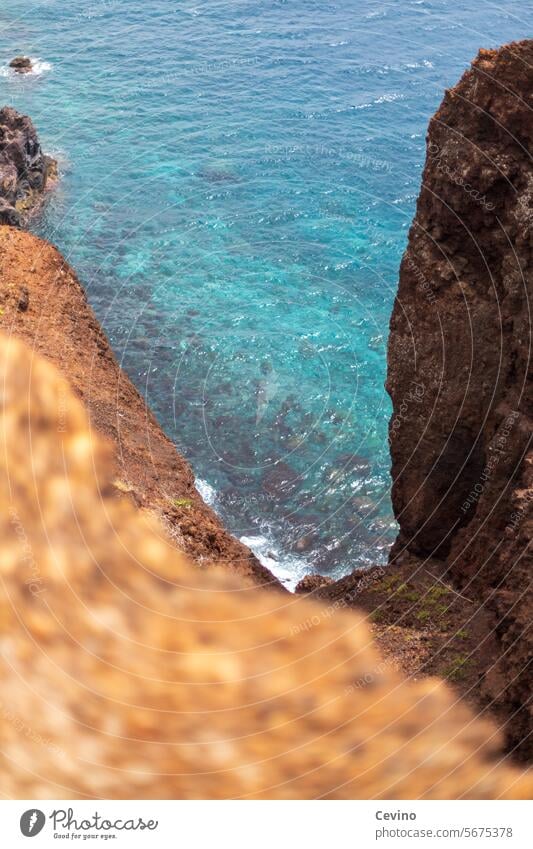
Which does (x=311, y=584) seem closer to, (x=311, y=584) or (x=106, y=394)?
(x=311, y=584)

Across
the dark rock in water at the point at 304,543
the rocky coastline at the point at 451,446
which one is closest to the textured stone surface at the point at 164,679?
the rocky coastline at the point at 451,446

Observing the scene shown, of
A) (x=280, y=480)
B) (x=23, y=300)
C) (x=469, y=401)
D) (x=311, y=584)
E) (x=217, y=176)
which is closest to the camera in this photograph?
(x=469, y=401)

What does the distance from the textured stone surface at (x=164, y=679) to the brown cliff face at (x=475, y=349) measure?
71.3 inches

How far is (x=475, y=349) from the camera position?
1738 centimetres

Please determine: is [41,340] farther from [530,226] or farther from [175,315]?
A: [175,315]

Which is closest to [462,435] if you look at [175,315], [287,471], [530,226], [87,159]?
[530,226]

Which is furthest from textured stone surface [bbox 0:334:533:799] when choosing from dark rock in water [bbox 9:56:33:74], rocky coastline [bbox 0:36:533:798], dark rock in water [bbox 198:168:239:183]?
dark rock in water [bbox 9:56:33:74]

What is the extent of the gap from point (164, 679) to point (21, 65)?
215ft

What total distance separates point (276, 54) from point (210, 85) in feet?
24.1

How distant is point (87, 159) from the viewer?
58.4 meters

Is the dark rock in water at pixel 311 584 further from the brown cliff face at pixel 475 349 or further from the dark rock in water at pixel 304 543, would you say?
the dark rock in water at pixel 304 543

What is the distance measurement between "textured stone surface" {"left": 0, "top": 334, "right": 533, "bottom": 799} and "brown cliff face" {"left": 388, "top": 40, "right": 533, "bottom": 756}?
5.94ft

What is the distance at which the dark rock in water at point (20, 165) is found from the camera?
51.5m

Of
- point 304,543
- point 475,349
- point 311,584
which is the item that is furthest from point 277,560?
point 475,349
